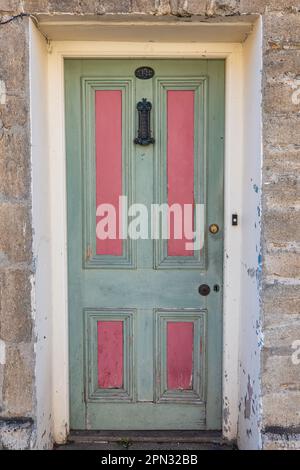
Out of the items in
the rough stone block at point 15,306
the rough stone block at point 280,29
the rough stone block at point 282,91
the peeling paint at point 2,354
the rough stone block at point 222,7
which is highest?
the rough stone block at point 222,7

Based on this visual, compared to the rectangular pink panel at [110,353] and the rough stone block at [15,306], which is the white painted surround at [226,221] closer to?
the rough stone block at [15,306]

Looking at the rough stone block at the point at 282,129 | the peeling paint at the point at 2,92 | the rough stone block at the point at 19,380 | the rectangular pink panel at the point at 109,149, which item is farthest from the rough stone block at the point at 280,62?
the rough stone block at the point at 19,380

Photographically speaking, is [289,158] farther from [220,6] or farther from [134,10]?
[134,10]

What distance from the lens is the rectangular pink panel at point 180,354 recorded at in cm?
285

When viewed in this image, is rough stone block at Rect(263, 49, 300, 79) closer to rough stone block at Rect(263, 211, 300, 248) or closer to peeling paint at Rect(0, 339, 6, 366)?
rough stone block at Rect(263, 211, 300, 248)

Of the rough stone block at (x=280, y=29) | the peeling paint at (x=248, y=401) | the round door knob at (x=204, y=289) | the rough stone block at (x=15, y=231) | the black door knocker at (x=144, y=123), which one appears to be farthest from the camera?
the round door knob at (x=204, y=289)

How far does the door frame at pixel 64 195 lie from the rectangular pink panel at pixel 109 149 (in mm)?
202

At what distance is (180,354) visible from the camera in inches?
113

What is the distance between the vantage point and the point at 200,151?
2736 mm

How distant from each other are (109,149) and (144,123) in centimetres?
25

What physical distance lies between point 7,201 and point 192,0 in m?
1.35

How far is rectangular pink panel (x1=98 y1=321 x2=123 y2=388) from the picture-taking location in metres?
2.86

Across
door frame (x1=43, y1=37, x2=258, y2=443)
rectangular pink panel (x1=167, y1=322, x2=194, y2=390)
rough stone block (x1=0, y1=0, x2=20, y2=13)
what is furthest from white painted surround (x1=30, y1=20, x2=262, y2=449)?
rectangular pink panel (x1=167, y1=322, x2=194, y2=390)
